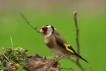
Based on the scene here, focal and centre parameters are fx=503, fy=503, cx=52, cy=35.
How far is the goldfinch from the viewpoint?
5.71 m

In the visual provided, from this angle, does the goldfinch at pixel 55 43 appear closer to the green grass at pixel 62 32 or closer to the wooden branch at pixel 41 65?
the wooden branch at pixel 41 65

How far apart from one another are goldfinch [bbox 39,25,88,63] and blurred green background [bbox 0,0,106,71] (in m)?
4.92

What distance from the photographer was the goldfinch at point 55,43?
225 inches

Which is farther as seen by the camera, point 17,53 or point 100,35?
point 100,35

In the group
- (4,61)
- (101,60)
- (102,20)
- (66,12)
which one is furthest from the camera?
(66,12)

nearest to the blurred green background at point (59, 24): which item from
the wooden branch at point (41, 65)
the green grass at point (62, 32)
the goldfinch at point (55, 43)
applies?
the green grass at point (62, 32)

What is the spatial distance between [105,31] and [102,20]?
189 cm

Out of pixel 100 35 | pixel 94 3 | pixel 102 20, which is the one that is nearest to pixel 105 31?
pixel 100 35

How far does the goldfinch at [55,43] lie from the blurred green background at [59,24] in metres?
4.92

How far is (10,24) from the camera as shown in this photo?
49.2 ft

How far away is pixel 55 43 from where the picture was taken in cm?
590

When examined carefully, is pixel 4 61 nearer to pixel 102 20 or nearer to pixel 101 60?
pixel 101 60

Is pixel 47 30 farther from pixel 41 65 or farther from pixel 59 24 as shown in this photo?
pixel 59 24

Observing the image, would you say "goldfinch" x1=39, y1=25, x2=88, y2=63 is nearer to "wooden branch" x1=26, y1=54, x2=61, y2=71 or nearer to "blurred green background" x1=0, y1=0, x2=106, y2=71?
"wooden branch" x1=26, y1=54, x2=61, y2=71
